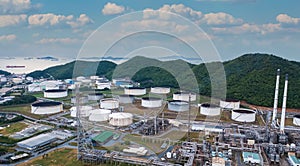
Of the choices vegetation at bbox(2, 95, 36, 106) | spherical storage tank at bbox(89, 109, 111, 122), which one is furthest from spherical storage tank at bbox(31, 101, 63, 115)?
vegetation at bbox(2, 95, 36, 106)

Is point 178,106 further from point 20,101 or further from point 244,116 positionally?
point 20,101

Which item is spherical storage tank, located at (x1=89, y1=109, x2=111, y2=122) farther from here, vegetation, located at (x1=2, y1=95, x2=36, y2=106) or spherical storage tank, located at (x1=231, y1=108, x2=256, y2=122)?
vegetation, located at (x1=2, y1=95, x2=36, y2=106)

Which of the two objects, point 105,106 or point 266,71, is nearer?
point 105,106

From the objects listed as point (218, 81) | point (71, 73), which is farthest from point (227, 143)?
point (71, 73)

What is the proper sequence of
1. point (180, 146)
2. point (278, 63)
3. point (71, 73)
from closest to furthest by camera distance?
point (180, 146) → point (278, 63) → point (71, 73)

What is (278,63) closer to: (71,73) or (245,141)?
(245,141)

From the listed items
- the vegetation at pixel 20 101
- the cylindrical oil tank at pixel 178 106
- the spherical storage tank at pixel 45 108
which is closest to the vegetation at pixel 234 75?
the cylindrical oil tank at pixel 178 106
